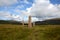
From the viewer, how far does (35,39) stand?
11.2 metres

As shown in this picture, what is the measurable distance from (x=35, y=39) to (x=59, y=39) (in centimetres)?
174

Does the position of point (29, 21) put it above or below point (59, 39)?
above

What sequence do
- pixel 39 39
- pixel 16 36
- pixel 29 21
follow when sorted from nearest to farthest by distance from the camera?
pixel 39 39 < pixel 16 36 < pixel 29 21

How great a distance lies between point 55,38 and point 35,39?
151 centimetres

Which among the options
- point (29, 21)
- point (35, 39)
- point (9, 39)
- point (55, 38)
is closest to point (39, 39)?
point (35, 39)

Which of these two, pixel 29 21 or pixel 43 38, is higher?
pixel 29 21

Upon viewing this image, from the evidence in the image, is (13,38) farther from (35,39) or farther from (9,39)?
(35,39)

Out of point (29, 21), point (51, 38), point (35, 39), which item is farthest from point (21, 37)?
point (29, 21)

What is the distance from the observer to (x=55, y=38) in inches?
452

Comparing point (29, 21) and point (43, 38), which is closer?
point (43, 38)

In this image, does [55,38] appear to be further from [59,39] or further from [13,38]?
[13,38]

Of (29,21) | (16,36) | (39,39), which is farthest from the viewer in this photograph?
(29,21)

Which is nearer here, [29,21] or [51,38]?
[51,38]

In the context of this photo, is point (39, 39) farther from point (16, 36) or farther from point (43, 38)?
point (16, 36)
